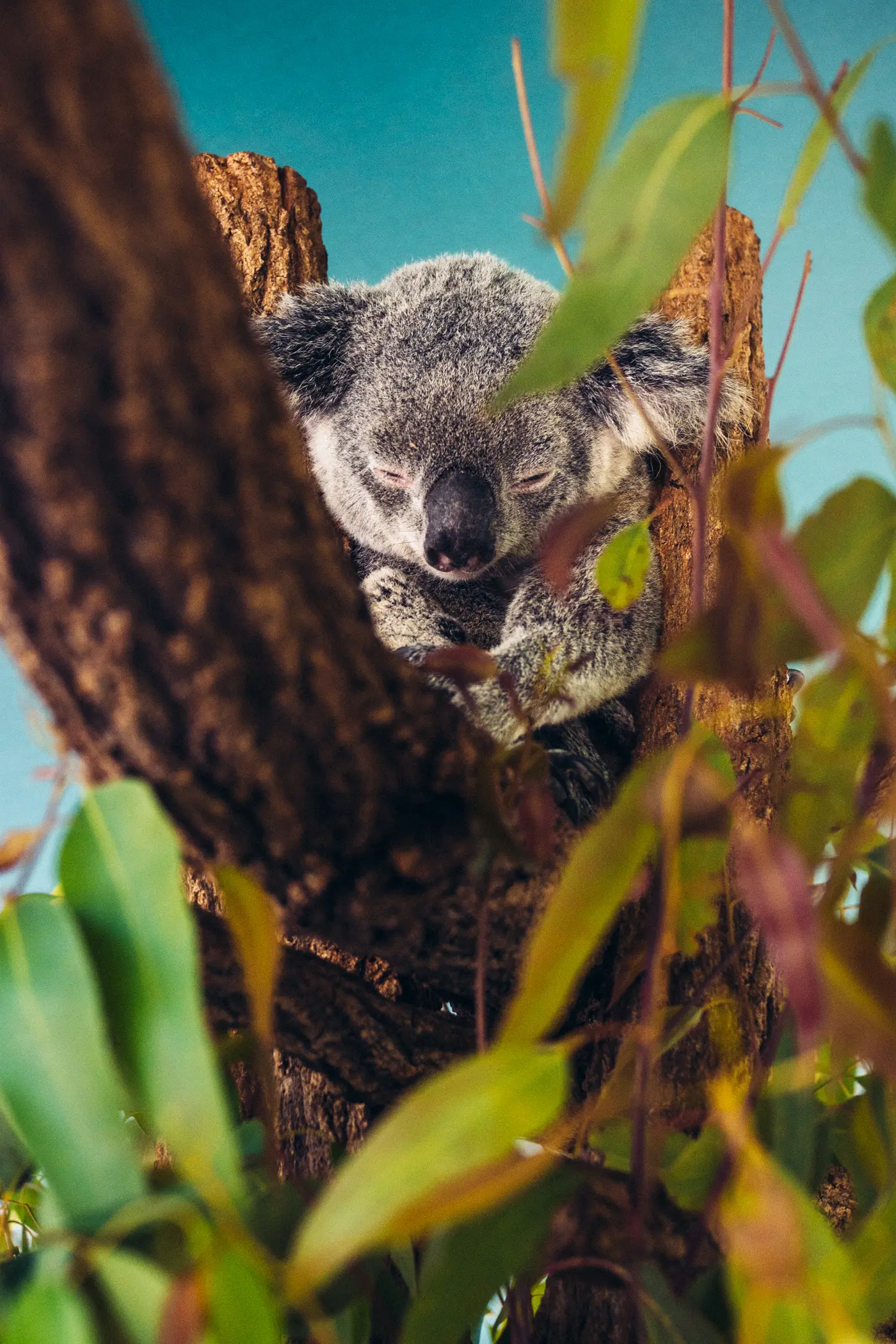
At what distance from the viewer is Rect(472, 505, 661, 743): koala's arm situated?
134 cm

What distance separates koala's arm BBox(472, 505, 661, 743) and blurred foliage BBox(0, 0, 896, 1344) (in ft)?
1.74

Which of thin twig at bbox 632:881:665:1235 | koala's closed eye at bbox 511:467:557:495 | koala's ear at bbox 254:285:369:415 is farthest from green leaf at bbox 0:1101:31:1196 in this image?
koala's ear at bbox 254:285:369:415

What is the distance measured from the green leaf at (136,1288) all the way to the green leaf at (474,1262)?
0.16 meters

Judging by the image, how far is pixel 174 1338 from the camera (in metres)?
0.41

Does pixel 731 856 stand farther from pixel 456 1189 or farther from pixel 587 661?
pixel 456 1189

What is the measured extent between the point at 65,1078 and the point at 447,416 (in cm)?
114

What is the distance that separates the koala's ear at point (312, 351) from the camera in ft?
5.43

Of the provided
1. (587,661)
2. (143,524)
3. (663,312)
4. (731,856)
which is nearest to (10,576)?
(143,524)

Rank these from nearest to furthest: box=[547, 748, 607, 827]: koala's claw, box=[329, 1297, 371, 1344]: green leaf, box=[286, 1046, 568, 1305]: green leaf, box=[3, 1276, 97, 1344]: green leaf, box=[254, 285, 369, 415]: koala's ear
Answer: box=[286, 1046, 568, 1305]: green leaf
box=[3, 1276, 97, 1344]: green leaf
box=[329, 1297, 371, 1344]: green leaf
box=[547, 748, 607, 827]: koala's claw
box=[254, 285, 369, 415]: koala's ear

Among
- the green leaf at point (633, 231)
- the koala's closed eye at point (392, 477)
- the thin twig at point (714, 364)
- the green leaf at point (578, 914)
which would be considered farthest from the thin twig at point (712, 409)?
the koala's closed eye at point (392, 477)

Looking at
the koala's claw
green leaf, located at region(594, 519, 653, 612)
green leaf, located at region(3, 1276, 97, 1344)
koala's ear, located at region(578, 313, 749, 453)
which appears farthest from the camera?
koala's ear, located at region(578, 313, 749, 453)

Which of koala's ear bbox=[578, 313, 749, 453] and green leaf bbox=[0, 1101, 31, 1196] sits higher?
koala's ear bbox=[578, 313, 749, 453]

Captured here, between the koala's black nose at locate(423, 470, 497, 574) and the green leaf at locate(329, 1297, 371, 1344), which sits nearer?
the green leaf at locate(329, 1297, 371, 1344)

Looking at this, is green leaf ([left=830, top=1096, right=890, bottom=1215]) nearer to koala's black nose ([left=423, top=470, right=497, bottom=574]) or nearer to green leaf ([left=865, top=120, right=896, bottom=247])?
green leaf ([left=865, top=120, right=896, bottom=247])
